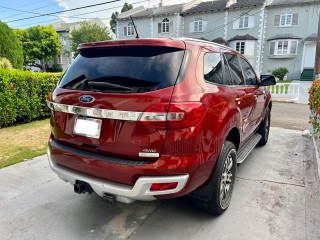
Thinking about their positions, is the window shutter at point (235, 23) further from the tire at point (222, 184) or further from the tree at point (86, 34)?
the tire at point (222, 184)

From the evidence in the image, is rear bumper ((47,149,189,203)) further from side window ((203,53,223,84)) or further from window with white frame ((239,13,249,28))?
window with white frame ((239,13,249,28))

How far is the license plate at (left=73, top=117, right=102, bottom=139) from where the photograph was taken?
2177 mm

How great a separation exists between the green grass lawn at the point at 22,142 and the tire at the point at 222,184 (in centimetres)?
328

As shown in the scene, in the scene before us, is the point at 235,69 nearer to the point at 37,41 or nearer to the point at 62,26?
the point at 37,41

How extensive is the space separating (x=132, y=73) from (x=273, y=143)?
4.27 metres

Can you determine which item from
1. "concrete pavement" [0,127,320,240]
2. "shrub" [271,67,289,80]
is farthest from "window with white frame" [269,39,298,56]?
"concrete pavement" [0,127,320,240]

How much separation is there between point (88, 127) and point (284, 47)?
2864cm

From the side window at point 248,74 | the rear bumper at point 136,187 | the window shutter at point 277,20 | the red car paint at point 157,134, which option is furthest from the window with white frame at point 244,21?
the rear bumper at point 136,187

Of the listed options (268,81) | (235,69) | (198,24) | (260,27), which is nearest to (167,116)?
(235,69)

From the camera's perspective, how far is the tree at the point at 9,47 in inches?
446

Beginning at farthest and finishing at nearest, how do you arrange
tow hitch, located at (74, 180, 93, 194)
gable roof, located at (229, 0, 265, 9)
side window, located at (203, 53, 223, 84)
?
gable roof, located at (229, 0, 265, 9)
side window, located at (203, 53, 223, 84)
tow hitch, located at (74, 180, 93, 194)

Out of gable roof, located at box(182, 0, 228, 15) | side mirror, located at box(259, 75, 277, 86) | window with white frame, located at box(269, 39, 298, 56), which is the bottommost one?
side mirror, located at box(259, 75, 277, 86)

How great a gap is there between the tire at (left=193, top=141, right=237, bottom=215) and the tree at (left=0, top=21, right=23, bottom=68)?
1204cm

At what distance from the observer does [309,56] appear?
25656 millimetres
